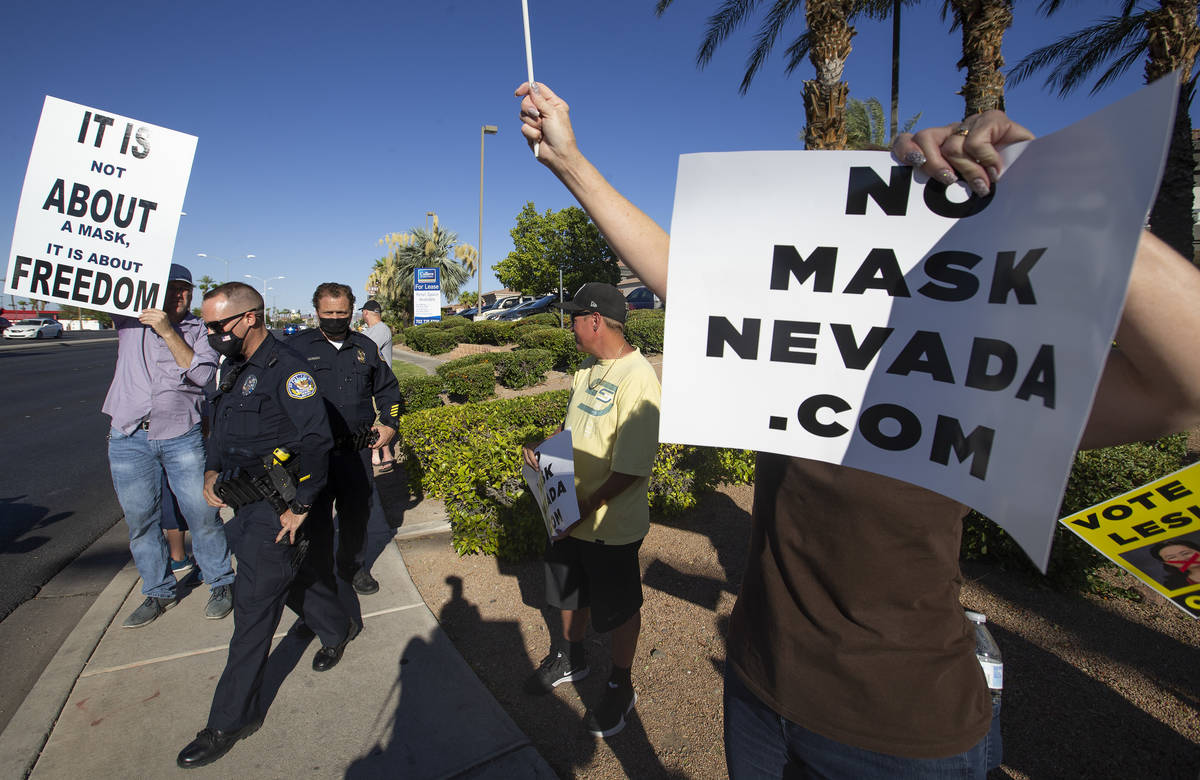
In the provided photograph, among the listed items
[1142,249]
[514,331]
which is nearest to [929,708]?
[1142,249]

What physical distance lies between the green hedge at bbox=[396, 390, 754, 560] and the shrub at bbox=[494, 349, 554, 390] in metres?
6.62

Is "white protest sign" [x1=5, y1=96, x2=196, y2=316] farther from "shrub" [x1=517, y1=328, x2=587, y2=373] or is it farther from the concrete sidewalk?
Answer: "shrub" [x1=517, y1=328, x2=587, y2=373]

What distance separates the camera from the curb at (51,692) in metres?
2.61

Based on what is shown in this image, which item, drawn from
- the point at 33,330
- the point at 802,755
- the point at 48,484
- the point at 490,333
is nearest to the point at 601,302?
the point at 802,755

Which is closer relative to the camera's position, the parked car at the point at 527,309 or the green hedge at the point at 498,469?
the green hedge at the point at 498,469

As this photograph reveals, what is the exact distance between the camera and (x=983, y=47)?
23.2ft

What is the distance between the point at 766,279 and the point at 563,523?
5.01ft

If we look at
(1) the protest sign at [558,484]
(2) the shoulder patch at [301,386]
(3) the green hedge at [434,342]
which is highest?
(3) the green hedge at [434,342]

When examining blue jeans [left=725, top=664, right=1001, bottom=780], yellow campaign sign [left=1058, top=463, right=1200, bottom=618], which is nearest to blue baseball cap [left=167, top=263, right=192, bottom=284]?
blue jeans [left=725, top=664, right=1001, bottom=780]

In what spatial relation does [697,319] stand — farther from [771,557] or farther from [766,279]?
[771,557]

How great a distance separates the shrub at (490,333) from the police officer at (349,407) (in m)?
16.1

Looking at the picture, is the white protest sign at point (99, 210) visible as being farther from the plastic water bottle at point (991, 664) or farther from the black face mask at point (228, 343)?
the plastic water bottle at point (991, 664)

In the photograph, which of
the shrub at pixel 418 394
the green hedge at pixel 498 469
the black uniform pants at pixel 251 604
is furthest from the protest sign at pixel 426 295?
the black uniform pants at pixel 251 604

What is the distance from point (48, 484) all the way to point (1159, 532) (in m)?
10.1
